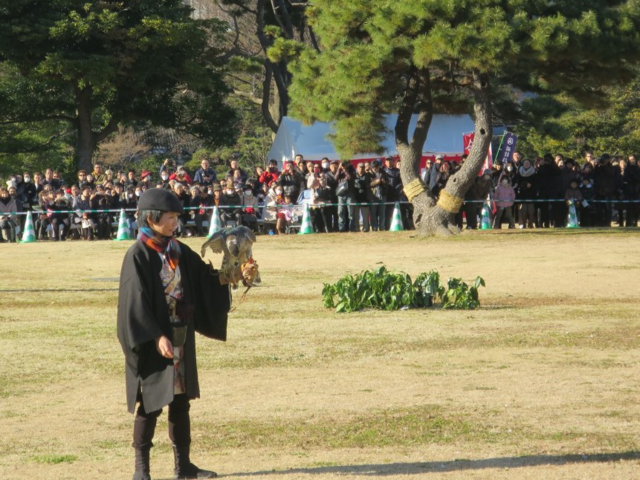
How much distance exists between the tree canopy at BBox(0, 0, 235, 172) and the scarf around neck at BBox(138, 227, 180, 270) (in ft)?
80.9

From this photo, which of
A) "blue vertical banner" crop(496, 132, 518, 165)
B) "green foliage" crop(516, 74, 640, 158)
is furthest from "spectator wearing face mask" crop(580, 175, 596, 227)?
"green foliage" crop(516, 74, 640, 158)

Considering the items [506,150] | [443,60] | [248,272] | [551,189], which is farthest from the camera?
[506,150]

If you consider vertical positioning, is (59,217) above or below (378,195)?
below

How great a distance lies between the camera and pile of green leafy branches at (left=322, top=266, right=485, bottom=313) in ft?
42.3

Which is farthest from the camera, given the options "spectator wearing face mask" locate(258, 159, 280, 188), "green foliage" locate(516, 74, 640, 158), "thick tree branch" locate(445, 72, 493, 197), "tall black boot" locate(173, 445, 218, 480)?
"green foliage" locate(516, 74, 640, 158)

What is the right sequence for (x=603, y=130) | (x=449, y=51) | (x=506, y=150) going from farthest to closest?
(x=603, y=130)
(x=506, y=150)
(x=449, y=51)

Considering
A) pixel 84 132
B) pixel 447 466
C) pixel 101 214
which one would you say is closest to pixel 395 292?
pixel 447 466

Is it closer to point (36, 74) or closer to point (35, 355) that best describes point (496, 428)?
point (35, 355)

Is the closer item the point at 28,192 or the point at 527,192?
the point at 28,192

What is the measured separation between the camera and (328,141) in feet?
100

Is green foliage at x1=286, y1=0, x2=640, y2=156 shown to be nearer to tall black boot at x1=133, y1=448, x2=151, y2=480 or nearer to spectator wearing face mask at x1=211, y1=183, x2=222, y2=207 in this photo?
spectator wearing face mask at x1=211, y1=183, x2=222, y2=207

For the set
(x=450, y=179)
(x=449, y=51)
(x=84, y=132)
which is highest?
(x=449, y=51)

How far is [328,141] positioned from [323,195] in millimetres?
5454

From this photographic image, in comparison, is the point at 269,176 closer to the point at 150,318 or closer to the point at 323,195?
the point at 323,195
